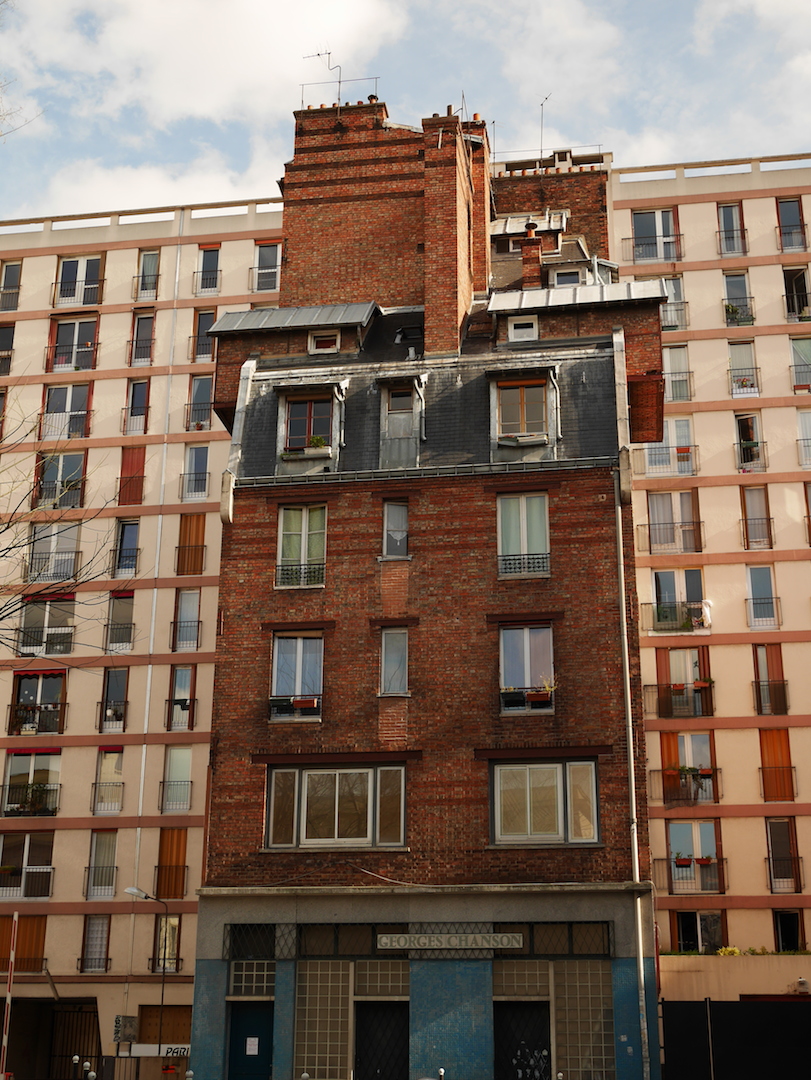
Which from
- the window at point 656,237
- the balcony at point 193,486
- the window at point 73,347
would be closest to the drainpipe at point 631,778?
the balcony at point 193,486

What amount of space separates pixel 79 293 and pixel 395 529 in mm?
27050

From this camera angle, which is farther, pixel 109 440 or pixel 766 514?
pixel 109 440

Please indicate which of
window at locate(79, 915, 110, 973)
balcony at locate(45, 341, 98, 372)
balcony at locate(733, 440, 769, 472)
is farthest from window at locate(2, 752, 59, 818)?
balcony at locate(733, 440, 769, 472)

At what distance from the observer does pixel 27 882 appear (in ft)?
143

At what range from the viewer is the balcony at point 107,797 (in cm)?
4428

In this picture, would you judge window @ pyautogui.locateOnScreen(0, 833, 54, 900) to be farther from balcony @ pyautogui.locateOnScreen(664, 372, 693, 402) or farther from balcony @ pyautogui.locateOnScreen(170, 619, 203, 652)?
balcony @ pyautogui.locateOnScreen(664, 372, 693, 402)

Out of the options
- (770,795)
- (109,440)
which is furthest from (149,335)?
(770,795)

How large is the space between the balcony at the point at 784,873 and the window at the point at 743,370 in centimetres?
1694

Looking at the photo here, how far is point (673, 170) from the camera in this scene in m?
50.7

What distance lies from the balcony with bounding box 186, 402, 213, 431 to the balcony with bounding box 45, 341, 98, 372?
460 cm

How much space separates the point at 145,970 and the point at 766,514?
88.2 ft

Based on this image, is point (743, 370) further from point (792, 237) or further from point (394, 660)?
point (394, 660)

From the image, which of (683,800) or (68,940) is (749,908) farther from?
(68,940)

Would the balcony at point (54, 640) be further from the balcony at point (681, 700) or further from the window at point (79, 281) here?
the balcony at point (681, 700)
